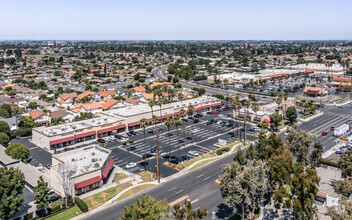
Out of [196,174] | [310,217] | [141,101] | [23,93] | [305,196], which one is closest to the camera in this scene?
[310,217]

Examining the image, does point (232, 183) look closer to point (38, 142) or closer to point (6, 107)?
point (38, 142)

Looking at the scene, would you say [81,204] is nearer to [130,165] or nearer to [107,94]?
[130,165]

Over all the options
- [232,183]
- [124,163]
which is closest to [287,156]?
[232,183]

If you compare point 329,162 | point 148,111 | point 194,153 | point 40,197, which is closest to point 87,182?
point 40,197

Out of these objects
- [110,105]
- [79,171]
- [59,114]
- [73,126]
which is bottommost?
[79,171]

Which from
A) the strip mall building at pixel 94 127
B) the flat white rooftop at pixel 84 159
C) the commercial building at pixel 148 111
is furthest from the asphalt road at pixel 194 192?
the strip mall building at pixel 94 127

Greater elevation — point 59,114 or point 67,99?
point 67,99
